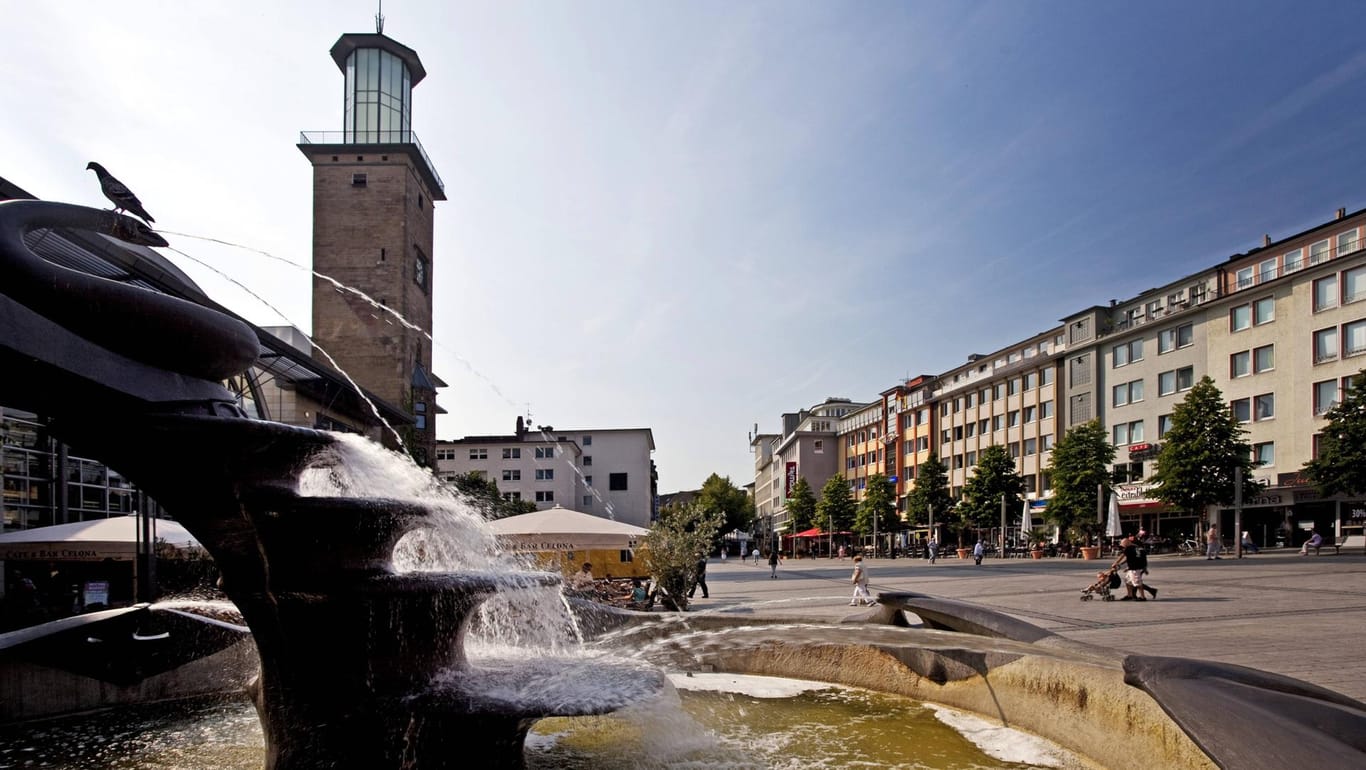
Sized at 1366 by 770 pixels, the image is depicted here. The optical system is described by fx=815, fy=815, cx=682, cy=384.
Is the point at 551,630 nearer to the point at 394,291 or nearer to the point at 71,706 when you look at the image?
the point at 71,706

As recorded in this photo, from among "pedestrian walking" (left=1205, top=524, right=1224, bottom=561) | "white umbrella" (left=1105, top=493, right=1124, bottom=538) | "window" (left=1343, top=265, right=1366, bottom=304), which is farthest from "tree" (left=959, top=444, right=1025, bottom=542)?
"white umbrella" (left=1105, top=493, right=1124, bottom=538)

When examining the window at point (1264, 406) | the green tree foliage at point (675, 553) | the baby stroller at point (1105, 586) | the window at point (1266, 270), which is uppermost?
the window at point (1266, 270)

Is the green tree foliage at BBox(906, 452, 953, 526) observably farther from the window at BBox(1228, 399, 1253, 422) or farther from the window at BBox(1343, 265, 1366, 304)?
the window at BBox(1343, 265, 1366, 304)

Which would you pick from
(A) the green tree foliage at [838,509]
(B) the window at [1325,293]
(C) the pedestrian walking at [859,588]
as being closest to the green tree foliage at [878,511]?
(A) the green tree foliage at [838,509]

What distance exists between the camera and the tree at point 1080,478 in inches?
1710

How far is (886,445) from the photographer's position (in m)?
87.1

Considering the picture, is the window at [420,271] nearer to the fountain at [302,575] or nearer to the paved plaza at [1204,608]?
the paved plaza at [1204,608]

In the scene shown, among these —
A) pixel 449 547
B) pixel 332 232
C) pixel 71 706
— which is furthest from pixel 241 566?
pixel 332 232

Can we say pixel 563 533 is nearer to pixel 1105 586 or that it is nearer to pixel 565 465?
pixel 1105 586

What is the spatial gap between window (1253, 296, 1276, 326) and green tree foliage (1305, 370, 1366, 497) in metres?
12.4

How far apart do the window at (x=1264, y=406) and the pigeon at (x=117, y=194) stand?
50689 millimetres

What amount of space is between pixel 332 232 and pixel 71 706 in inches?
1891

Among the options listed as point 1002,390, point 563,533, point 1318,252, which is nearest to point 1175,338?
point 1318,252

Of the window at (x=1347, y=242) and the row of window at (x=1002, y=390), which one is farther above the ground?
the window at (x=1347, y=242)
